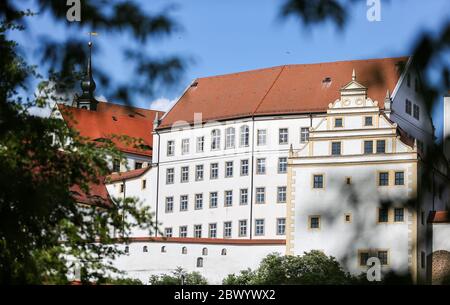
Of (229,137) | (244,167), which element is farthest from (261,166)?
(229,137)

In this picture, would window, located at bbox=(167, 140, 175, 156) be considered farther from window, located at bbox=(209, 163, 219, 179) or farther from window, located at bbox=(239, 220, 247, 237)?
window, located at bbox=(239, 220, 247, 237)

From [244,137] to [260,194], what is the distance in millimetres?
4889

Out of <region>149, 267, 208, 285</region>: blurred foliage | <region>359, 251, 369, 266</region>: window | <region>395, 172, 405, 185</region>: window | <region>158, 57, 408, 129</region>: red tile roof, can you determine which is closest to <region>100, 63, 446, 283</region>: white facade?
<region>395, 172, 405, 185</region>: window

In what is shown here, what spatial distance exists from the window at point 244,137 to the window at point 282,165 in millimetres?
2751

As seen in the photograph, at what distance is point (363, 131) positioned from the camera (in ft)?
159

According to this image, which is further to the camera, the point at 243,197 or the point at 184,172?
the point at 184,172

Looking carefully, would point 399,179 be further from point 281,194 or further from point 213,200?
point 213,200

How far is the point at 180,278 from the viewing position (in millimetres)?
41562

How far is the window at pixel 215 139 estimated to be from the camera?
56.8 m

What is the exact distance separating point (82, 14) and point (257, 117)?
52.6 meters

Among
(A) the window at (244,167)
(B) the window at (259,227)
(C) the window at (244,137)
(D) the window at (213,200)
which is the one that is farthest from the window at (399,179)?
(C) the window at (244,137)

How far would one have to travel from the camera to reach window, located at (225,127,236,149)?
56.2 m

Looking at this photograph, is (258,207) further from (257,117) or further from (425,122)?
(425,122)
